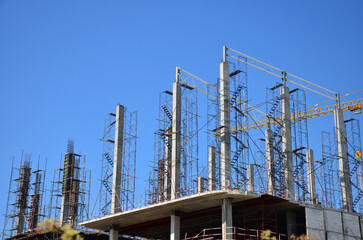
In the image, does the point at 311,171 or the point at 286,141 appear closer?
the point at 286,141

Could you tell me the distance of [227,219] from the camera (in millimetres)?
39750

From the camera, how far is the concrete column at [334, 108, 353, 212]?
49.7 metres

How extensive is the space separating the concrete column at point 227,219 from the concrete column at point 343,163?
48.0 ft

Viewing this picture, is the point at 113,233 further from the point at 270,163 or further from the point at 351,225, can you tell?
the point at 351,225

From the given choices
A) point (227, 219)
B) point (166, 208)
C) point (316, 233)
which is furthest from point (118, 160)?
point (316, 233)

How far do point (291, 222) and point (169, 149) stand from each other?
552 inches

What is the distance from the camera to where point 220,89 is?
44.2 metres

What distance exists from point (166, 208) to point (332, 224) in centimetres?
1309

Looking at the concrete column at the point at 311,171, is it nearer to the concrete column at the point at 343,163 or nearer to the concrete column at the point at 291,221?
the concrete column at the point at 343,163

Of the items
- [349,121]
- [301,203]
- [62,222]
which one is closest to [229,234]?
[301,203]

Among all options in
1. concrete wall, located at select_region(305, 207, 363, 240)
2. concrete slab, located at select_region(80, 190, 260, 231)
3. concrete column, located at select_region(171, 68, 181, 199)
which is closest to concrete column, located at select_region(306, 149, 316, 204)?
concrete wall, located at select_region(305, 207, 363, 240)

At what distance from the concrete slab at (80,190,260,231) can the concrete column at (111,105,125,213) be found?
5.06 feet

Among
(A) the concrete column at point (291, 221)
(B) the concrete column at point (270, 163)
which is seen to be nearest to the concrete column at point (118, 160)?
(B) the concrete column at point (270, 163)

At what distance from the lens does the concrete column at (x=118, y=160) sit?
1965 inches
